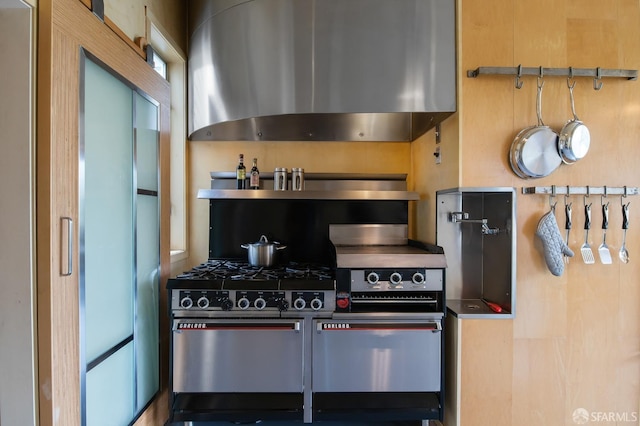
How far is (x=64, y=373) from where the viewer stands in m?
1.14

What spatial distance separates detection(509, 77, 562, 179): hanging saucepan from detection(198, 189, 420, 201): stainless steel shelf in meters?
0.69

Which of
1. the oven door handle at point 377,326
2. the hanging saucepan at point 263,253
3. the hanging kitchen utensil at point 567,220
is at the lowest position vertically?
the oven door handle at point 377,326

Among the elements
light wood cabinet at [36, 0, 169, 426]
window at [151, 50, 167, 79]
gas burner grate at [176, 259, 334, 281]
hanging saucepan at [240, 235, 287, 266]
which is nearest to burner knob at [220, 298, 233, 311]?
gas burner grate at [176, 259, 334, 281]

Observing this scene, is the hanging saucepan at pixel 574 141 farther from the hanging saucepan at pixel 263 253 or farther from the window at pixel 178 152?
the window at pixel 178 152

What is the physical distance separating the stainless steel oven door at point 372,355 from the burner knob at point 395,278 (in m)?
0.22

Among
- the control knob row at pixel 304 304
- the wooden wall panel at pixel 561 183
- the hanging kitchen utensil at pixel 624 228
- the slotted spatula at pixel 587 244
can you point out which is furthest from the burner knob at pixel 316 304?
the hanging kitchen utensil at pixel 624 228

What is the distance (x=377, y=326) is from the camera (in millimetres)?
1707

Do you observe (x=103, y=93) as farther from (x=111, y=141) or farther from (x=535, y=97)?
(x=535, y=97)

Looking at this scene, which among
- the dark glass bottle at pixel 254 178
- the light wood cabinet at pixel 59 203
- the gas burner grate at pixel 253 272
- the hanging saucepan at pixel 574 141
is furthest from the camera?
the dark glass bottle at pixel 254 178

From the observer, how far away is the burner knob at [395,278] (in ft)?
5.67

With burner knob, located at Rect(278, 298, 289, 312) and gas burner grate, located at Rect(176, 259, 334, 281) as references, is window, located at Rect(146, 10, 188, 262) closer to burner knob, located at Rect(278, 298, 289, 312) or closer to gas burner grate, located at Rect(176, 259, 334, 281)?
gas burner grate, located at Rect(176, 259, 334, 281)

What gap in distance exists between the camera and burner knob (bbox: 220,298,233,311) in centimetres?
169

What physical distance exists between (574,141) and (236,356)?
2.15 metres

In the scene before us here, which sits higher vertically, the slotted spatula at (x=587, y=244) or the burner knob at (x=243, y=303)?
the slotted spatula at (x=587, y=244)
